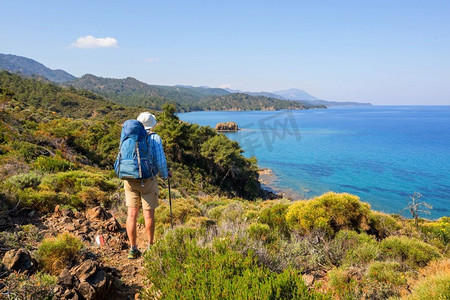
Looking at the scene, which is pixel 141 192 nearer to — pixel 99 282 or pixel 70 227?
pixel 99 282

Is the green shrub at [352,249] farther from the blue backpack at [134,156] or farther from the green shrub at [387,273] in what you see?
the blue backpack at [134,156]

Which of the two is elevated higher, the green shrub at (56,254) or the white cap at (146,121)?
the white cap at (146,121)

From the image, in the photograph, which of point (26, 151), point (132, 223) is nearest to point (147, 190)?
point (132, 223)

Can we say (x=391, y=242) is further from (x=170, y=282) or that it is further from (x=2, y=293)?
(x=2, y=293)

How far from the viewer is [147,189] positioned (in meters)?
3.37

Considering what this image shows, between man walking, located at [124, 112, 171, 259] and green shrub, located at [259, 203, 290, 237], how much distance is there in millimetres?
2173

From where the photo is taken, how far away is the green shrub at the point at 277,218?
464cm

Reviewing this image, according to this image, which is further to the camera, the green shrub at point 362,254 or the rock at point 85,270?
the green shrub at point 362,254

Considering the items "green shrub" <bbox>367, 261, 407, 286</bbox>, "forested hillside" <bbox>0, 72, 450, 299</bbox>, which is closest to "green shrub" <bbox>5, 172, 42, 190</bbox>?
"forested hillside" <bbox>0, 72, 450, 299</bbox>

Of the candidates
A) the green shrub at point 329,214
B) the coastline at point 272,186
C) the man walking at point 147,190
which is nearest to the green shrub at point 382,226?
the green shrub at point 329,214

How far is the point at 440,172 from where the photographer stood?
119 feet

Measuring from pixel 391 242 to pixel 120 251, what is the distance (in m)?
4.09

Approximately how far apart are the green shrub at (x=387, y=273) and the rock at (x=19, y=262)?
362cm

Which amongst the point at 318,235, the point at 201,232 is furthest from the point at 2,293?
the point at 318,235
